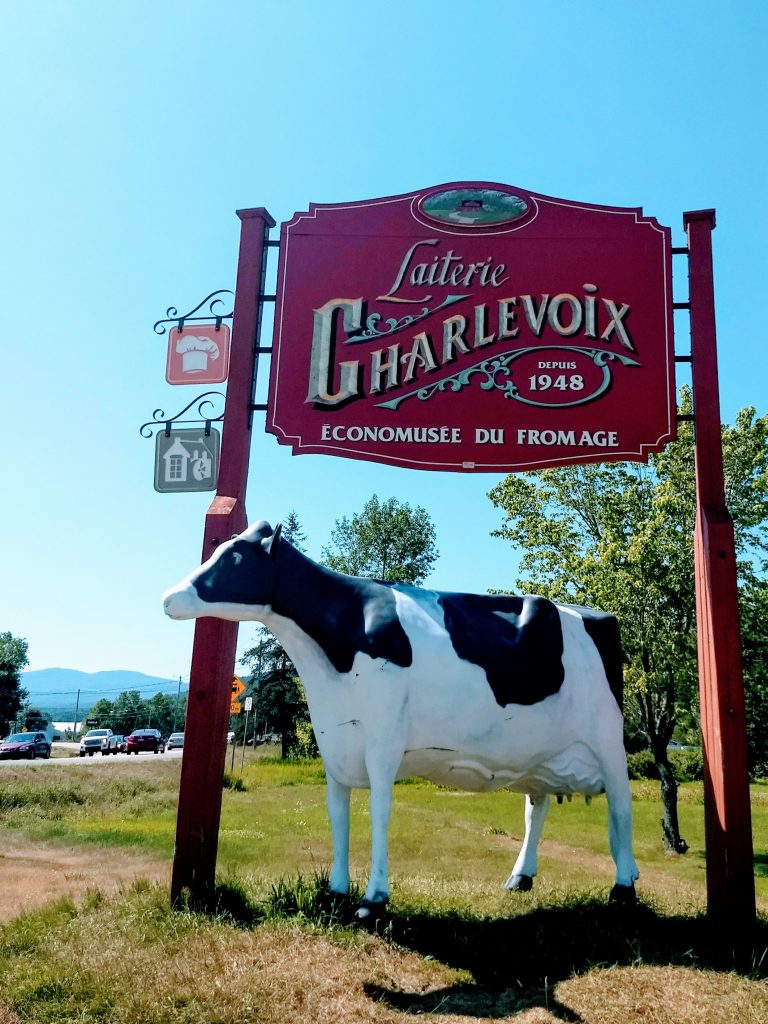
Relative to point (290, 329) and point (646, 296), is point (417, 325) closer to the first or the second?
point (290, 329)

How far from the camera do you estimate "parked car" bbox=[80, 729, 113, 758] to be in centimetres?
3648

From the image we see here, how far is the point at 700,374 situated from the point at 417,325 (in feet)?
8.21

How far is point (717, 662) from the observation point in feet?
20.4

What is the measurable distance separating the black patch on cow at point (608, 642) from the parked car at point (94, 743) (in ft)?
112

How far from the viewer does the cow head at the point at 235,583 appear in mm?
5562

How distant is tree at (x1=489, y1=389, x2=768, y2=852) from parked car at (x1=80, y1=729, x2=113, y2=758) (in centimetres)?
2714

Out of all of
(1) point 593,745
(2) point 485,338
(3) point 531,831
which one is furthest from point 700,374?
(3) point 531,831

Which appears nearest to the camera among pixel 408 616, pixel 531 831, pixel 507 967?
pixel 507 967

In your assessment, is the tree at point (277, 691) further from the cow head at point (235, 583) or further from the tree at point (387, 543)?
the cow head at point (235, 583)

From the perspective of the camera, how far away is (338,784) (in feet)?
19.9

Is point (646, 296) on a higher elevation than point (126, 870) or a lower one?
higher

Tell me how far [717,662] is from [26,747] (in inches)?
1190

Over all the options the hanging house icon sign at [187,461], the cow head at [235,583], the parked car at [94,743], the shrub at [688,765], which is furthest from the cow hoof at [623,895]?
the parked car at [94,743]

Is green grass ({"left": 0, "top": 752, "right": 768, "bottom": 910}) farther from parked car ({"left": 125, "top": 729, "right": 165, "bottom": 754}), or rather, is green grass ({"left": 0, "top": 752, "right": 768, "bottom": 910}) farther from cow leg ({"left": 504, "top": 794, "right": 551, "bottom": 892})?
parked car ({"left": 125, "top": 729, "right": 165, "bottom": 754})
